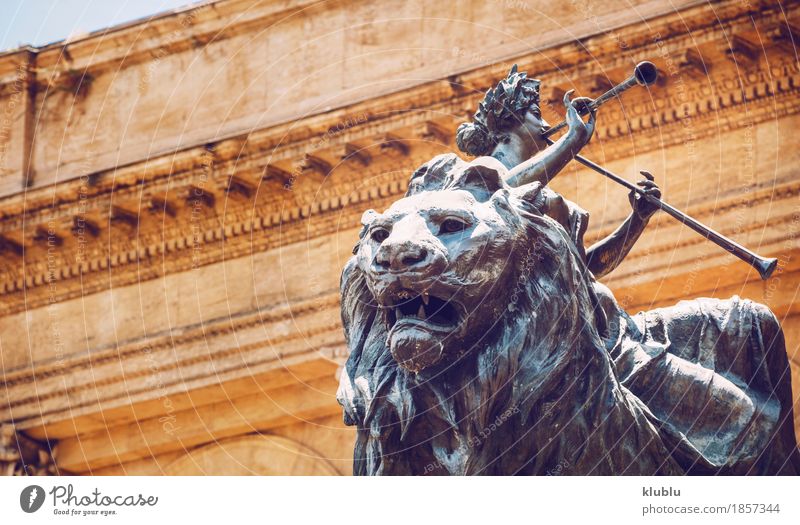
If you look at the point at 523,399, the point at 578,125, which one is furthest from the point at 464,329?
the point at 578,125

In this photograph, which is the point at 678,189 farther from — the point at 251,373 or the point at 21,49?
the point at 21,49

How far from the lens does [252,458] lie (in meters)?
16.8

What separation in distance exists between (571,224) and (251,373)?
11651mm

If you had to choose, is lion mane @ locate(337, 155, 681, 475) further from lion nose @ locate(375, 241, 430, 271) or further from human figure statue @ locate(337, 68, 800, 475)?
lion nose @ locate(375, 241, 430, 271)

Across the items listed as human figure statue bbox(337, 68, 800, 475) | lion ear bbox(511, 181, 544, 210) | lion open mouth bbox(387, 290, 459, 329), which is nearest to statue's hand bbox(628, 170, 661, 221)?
human figure statue bbox(337, 68, 800, 475)

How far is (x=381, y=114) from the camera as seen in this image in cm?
1562

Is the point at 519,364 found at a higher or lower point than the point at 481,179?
lower

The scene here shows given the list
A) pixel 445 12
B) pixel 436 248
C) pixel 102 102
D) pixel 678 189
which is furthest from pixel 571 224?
pixel 102 102

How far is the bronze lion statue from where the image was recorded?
445cm

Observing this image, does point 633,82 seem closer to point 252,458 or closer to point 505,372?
point 505,372

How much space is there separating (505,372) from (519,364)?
39 millimetres
